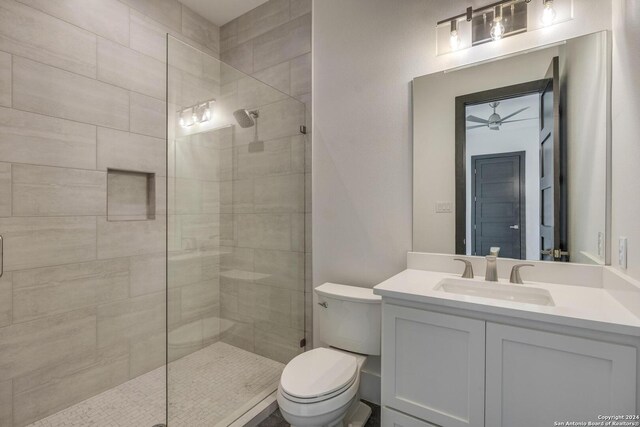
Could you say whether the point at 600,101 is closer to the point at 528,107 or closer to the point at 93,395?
the point at 528,107

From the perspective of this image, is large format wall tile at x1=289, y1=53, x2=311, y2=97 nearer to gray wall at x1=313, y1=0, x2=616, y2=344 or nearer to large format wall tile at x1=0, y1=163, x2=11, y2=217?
gray wall at x1=313, y1=0, x2=616, y2=344

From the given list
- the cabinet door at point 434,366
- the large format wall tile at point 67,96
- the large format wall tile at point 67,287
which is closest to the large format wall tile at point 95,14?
the large format wall tile at point 67,96

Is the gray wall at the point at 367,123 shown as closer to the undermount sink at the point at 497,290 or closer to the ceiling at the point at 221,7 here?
the undermount sink at the point at 497,290

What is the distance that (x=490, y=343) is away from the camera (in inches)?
43.8

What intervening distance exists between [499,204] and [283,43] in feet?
6.39

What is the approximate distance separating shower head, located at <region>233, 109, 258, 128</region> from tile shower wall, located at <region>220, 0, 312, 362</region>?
0.17 ft

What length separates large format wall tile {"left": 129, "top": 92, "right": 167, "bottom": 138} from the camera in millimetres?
2164

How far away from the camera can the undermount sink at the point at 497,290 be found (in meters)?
1.34

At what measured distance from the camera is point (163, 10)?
2338 mm

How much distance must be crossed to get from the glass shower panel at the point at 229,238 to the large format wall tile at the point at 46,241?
77cm

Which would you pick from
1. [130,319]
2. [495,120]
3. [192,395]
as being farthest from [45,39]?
[495,120]

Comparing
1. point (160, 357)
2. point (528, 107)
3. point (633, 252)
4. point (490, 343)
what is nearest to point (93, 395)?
point (160, 357)

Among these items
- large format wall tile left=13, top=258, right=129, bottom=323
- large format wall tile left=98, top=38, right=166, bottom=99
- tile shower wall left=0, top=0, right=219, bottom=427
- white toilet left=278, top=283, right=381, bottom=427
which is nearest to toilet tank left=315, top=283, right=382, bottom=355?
white toilet left=278, top=283, right=381, bottom=427

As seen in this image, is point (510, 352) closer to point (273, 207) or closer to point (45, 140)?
point (273, 207)
